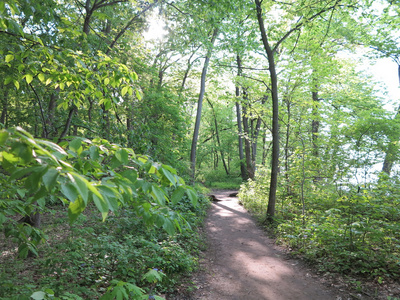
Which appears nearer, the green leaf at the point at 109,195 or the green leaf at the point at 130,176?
the green leaf at the point at 109,195

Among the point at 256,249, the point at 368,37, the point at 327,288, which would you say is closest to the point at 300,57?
the point at 368,37

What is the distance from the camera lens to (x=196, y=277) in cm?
446

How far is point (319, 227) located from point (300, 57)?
714 cm

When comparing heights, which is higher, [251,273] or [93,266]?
[93,266]

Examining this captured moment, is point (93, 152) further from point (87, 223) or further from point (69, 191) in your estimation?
point (87, 223)

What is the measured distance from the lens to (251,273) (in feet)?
15.9

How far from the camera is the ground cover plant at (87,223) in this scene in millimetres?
968

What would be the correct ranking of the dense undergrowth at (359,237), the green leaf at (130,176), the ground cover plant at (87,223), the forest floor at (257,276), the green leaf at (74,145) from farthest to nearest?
the dense undergrowth at (359,237) → the forest floor at (257,276) → the green leaf at (130,176) → the green leaf at (74,145) → the ground cover plant at (87,223)

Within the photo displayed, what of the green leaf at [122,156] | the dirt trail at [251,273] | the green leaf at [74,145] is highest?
the green leaf at [74,145]

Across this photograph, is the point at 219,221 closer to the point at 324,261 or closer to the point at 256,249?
the point at 256,249

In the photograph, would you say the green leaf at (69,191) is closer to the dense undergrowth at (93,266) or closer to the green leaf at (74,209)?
the green leaf at (74,209)

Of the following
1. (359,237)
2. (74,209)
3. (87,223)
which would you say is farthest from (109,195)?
(87,223)

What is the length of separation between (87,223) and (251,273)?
4123mm

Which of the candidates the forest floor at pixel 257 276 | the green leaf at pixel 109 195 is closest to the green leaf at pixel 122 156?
the green leaf at pixel 109 195
